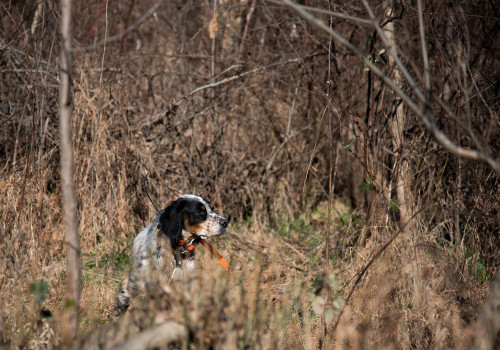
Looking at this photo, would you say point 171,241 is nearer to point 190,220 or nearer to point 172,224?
point 172,224

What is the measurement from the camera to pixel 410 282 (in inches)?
142

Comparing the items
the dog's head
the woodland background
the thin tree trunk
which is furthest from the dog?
the thin tree trunk

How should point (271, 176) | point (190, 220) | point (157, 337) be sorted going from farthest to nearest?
point (271, 176)
point (190, 220)
point (157, 337)

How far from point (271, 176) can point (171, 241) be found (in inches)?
106

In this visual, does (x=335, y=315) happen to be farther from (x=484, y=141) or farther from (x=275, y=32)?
(x=275, y=32)

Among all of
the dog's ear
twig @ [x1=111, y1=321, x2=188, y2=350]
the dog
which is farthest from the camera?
the dog's ear

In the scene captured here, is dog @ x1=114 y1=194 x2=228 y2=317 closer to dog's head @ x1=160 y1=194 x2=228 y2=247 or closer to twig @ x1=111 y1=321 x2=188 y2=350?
dog's head @ x1=160 y1=194 x2=228 y2=247

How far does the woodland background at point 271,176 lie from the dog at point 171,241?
24 centimetres

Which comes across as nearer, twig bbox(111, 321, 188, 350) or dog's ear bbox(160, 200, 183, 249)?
twig bbox(111, 321, 188, 350)

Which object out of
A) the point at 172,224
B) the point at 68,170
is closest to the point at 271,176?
the point at 172,224

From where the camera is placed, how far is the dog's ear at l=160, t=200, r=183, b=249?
13.5 feet

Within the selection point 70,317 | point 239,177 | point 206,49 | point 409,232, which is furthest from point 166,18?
point 70,317

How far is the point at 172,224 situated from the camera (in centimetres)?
415

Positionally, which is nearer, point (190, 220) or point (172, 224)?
point (172, 224)
